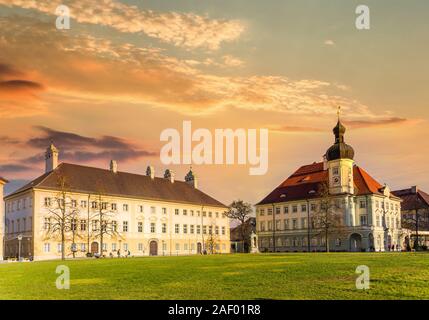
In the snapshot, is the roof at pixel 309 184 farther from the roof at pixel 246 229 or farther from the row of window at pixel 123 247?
the roof at pixel 246 229

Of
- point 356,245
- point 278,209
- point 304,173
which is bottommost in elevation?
point 356,245

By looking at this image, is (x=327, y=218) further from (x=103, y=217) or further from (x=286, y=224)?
(x=103, y=217)

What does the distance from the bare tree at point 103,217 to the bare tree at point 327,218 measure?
98.2 ft

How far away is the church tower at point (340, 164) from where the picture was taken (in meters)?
92.6

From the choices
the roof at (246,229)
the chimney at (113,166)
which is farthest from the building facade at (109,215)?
the roof at (246,229)

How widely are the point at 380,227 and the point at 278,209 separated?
20.5 m

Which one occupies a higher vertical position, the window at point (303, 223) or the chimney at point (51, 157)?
the chimney at point (51, 157)

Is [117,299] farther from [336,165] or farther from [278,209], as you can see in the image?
[278,209]

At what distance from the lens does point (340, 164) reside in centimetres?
9262

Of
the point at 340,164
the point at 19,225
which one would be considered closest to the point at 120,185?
the point at 19,225

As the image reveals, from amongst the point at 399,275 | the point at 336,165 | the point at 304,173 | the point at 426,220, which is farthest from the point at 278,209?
the point at 399,275

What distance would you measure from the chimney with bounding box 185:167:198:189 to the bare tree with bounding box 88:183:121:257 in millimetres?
25826
